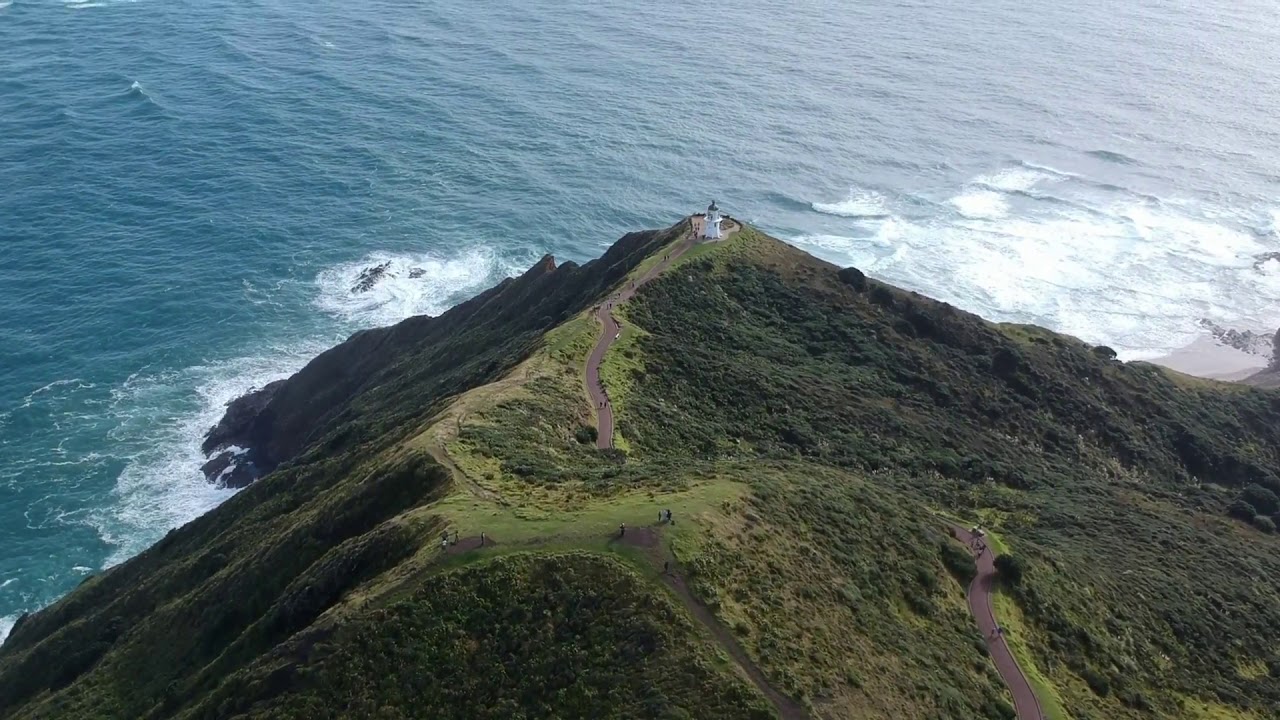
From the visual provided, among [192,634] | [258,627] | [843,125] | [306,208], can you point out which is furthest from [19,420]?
[843,125]

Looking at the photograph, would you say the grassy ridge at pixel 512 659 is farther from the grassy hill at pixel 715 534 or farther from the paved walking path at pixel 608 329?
the paved walking path at pixel 608 329

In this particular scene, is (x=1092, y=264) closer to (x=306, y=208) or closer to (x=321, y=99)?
(x=306, y=208)

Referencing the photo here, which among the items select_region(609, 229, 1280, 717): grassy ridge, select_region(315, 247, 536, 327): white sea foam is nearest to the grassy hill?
select_region(609, 229, 1280, 717): grassy ridge

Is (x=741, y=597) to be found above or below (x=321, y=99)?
above

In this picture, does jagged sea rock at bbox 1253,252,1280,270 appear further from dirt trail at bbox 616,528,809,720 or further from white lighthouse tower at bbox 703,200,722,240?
dirt trail at bbox 616,528,809,720

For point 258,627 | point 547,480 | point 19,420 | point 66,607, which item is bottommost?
point 19,420

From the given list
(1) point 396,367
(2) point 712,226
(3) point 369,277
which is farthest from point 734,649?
(3) point 369,277

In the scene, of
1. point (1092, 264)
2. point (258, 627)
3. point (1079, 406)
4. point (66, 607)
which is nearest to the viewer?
point (258, 627)

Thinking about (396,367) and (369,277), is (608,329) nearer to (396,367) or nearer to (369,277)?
(396,367)
